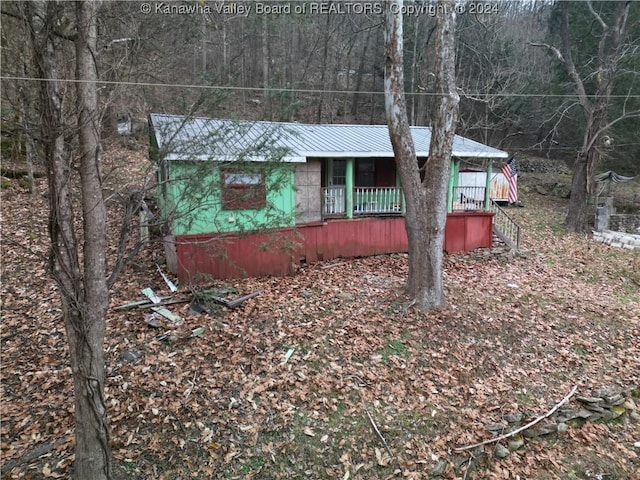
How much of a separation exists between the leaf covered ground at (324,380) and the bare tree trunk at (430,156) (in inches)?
32.2

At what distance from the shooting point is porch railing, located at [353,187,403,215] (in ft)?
38.8

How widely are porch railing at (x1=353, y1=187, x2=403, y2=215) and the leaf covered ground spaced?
11.2 ft

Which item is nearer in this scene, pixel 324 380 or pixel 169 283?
pixel 324 380

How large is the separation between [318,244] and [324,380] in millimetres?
5602

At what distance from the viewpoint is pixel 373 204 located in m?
12.0

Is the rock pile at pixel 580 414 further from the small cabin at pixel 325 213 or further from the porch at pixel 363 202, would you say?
the porch at pixel 363 202

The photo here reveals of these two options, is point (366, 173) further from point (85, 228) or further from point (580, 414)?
point (85, 228)

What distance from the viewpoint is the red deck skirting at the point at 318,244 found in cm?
866

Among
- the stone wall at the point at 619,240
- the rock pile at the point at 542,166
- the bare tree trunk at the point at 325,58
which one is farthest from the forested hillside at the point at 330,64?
the stone wall at the point at 619,240

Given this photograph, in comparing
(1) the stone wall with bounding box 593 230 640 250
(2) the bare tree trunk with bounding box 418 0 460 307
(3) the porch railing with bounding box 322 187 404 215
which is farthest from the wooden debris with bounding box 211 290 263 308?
(1) the stone wall with bounding box 593 230 640 250

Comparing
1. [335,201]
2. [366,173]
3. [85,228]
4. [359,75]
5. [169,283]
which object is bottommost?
[169,283]

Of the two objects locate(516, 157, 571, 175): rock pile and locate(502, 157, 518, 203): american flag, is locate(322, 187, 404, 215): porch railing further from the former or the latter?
locate(516, 157, 571, 175): rock pile

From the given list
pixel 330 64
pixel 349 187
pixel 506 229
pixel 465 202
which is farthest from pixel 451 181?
pixel 330 64

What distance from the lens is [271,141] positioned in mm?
4836
